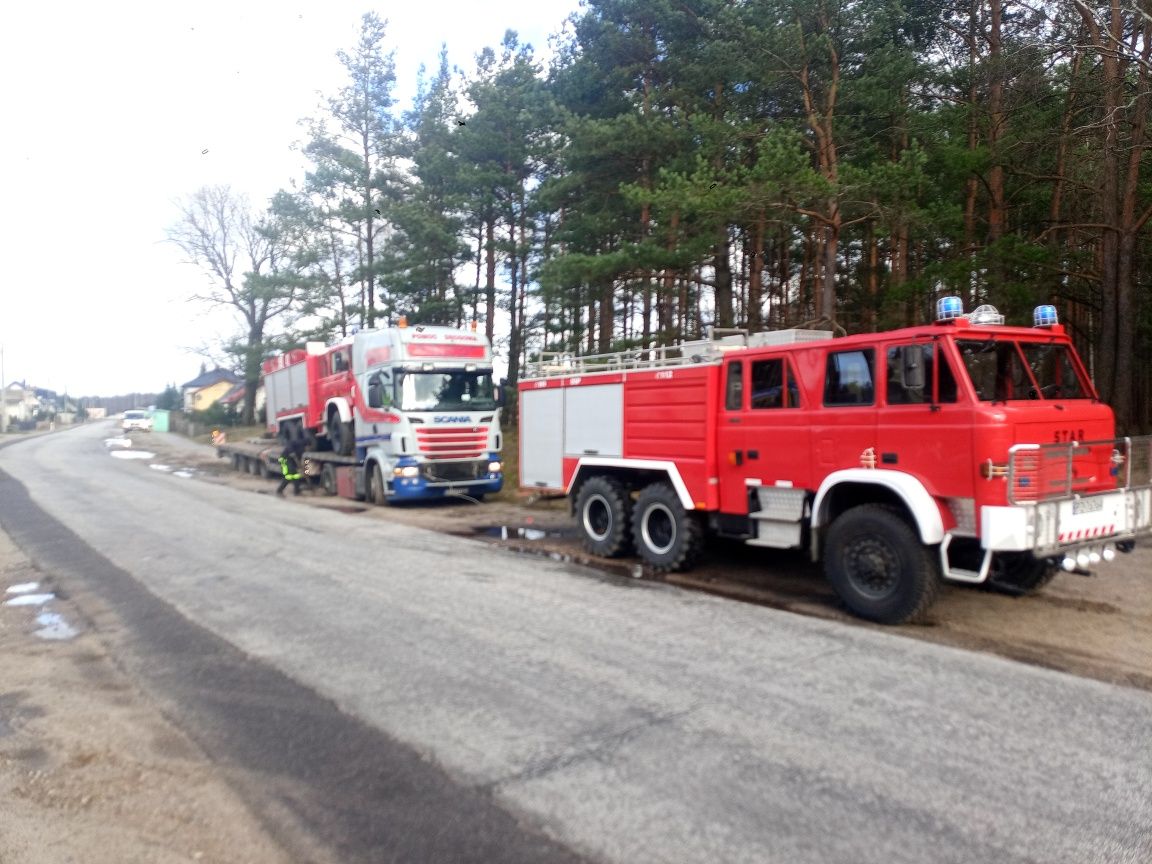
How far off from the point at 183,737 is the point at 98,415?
169 metres

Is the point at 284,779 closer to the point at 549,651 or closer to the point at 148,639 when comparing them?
the point at 549,651

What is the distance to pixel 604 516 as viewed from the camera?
1109 centimetres

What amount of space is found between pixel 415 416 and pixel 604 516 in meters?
7.38

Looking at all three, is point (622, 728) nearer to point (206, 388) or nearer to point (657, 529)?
point (657, 529)

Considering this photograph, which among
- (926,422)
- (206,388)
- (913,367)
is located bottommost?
(926,422)

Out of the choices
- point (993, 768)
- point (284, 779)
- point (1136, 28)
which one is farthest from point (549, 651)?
point (1136, 28)

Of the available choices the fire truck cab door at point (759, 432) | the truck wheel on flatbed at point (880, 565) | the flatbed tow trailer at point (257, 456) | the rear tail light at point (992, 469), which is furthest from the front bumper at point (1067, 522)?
the flatbed tow trailer at point (257, 456)

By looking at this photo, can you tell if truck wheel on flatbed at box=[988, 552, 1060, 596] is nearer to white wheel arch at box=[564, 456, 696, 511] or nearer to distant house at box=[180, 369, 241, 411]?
white wheel arch at box=[564, 456, 696, 511]

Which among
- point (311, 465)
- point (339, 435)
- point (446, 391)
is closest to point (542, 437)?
point (446, 391)

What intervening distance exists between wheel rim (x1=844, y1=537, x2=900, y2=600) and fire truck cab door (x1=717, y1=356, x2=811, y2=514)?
2.89ft

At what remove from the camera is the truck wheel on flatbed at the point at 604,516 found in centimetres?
1071

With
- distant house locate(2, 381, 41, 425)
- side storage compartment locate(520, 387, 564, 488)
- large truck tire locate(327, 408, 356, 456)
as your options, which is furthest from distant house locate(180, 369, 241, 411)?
side storage compartment locate(520, 387, 564, 488)

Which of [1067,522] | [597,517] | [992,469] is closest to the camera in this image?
[992,469]

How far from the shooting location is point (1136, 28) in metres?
14.2
